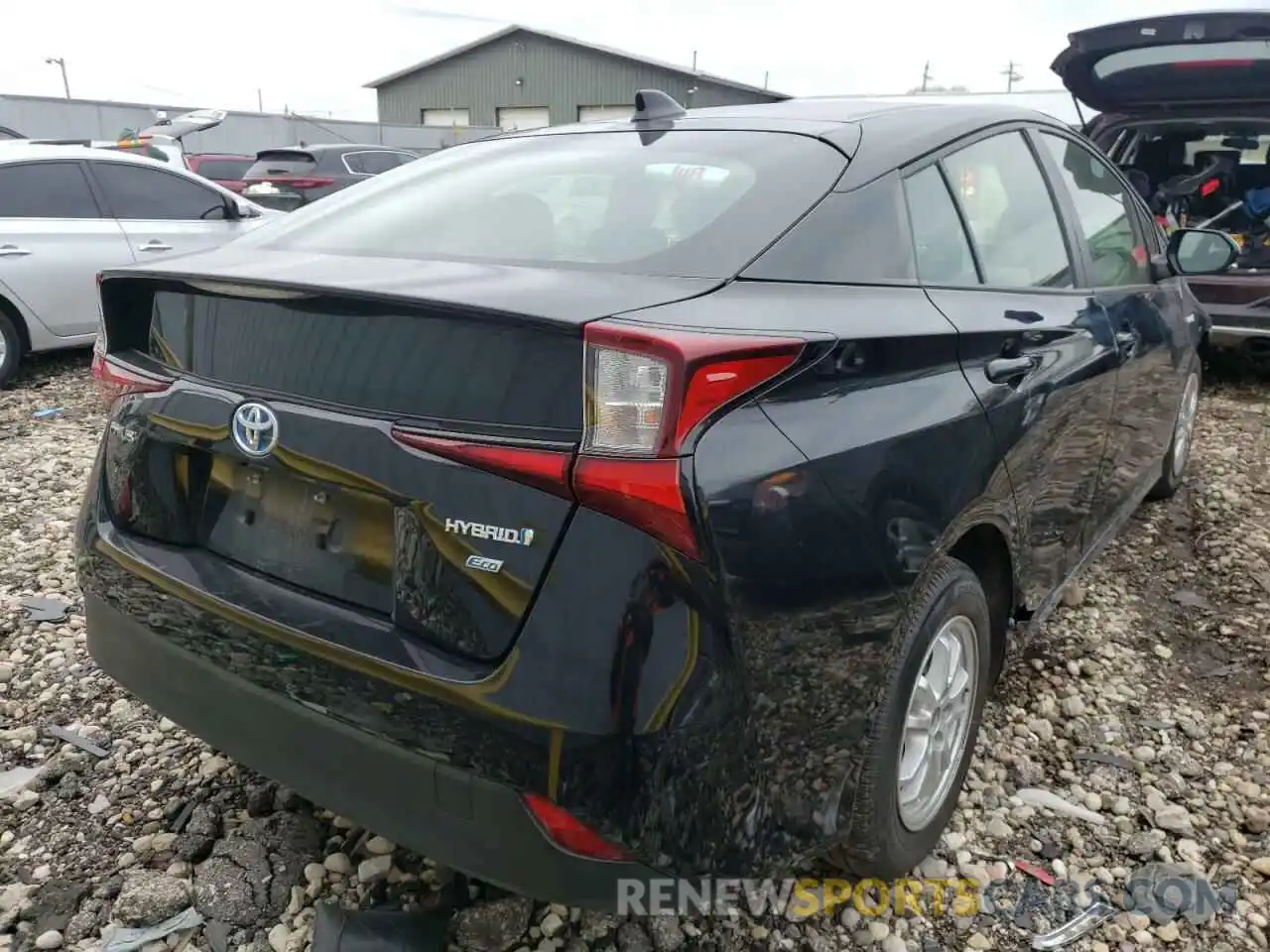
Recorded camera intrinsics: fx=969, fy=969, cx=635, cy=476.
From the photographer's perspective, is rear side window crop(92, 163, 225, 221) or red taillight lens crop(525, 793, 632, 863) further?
rear side window crop(92, 163, 225, 221)

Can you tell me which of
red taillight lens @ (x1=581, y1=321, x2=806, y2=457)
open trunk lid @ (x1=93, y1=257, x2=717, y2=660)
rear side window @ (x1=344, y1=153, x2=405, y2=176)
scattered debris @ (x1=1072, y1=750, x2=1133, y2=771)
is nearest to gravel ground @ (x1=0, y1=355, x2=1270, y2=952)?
scattered debris @ (x1=1072, y1=750, x2=1133, y2=771)

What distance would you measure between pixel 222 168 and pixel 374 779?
53.9 feet

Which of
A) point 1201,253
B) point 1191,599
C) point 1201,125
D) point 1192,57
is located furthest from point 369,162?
point 1191,599

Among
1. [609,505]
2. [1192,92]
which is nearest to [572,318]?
[609,505]

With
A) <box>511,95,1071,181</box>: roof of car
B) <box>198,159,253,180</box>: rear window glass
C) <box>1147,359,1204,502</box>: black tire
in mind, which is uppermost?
<box>511,95,1071,181</box>: roof of car

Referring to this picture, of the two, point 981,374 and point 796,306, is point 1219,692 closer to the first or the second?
point 981,374

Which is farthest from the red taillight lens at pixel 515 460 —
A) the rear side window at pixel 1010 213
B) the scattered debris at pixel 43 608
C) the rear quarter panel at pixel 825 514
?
the scattered debris at pixel 43 608

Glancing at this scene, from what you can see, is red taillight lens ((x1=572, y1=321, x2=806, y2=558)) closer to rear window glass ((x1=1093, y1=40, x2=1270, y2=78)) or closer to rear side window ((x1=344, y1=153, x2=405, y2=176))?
rear window glass ((x1=1093, y1=40, x2=1270, y2=78))

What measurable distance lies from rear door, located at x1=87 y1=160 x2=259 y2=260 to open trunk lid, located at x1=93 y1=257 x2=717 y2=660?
5480 millimetres

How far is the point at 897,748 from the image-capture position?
6.26 ft

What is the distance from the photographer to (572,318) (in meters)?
1.49

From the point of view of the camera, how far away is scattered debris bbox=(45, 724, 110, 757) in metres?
2.62

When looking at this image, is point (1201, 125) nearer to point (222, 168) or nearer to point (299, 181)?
point (299, 181)

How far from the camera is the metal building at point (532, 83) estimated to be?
109 feet
